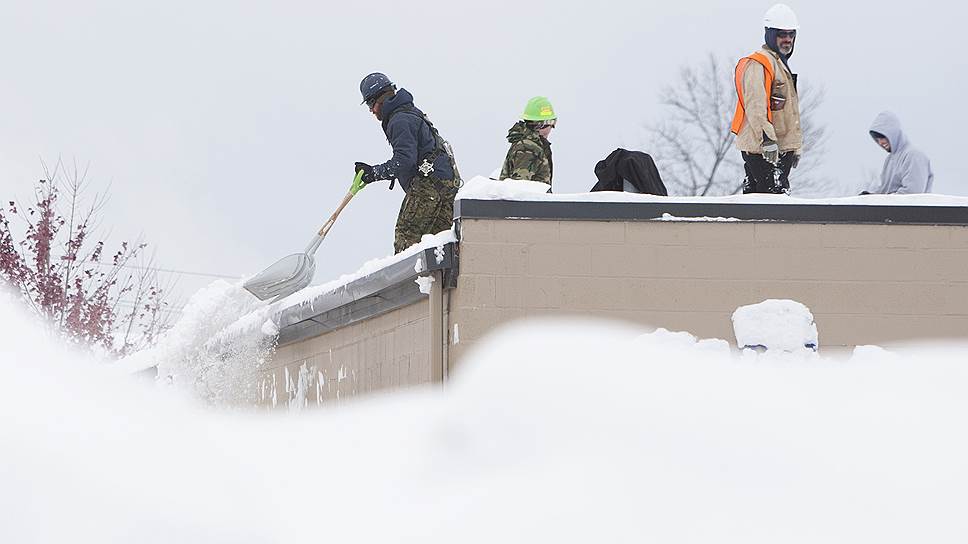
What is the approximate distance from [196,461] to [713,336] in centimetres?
388

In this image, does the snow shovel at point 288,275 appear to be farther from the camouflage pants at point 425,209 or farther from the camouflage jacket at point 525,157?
the camouflage jacket at point 525,157

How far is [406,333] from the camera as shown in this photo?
9164 millimetres

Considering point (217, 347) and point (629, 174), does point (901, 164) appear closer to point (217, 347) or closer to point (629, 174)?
point (629, 174)

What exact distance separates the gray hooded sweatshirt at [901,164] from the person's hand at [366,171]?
346 cm

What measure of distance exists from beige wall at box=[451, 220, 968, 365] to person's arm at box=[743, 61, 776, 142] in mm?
956

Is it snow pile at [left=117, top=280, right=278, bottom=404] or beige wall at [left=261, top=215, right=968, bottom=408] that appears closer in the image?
beige wall at [left=261, top=215, right=968, bottom=408]

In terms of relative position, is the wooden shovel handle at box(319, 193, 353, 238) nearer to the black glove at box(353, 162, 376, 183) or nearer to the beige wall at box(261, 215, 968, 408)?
the black glove at box(353, 162, 376, 183)

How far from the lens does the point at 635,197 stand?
839 centimetres

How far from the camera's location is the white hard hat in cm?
936

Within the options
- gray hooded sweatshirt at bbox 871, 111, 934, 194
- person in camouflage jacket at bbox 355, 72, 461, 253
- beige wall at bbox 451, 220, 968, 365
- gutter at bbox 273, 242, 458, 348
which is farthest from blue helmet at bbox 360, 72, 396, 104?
gray hooded sweatshirt at bbox 871, 111, 934, 194

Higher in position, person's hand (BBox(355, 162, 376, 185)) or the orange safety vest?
the orange safety vest

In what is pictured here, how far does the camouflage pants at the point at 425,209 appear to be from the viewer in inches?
388

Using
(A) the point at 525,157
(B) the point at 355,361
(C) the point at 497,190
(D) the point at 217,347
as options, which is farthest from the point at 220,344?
(C) the point at 497,190

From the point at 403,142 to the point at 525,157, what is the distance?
0.83 meters
